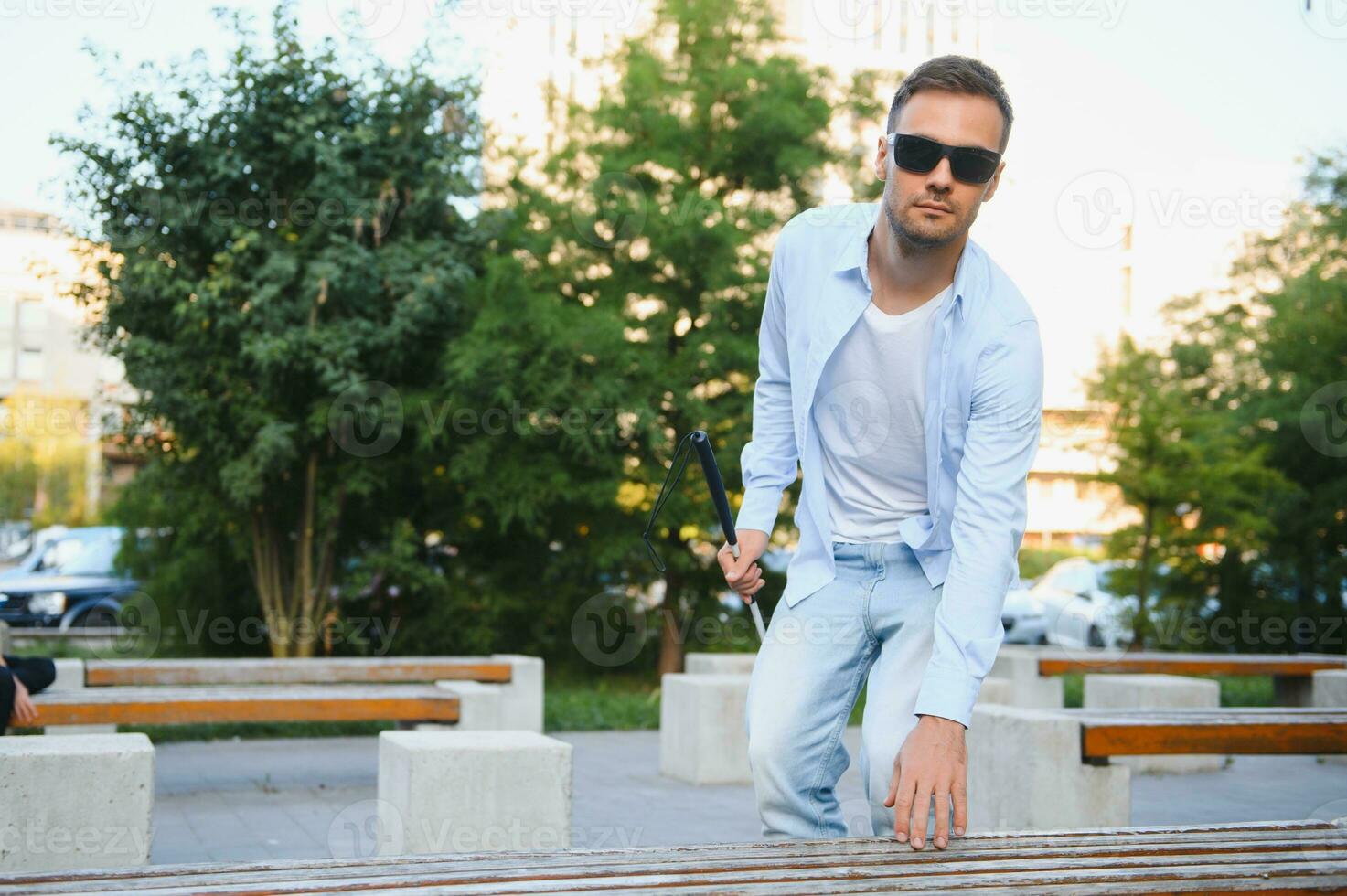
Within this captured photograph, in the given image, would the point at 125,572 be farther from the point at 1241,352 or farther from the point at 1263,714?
the point at 1241,352

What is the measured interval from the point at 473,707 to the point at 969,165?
5.71 meters

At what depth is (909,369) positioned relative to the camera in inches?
117

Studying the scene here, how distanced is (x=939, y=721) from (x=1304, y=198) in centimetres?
1979

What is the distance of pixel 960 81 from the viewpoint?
2826 millimetres

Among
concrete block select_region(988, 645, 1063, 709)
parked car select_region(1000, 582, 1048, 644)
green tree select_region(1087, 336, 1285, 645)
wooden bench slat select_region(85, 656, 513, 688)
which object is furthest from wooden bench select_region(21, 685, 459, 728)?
parked car select_region(1000, 582, 1048, 644)

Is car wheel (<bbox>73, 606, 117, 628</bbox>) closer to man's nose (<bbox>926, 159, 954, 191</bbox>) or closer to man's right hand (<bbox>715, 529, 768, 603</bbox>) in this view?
man's right hand (<bbox>715, 529, 768, 603</bbox>)

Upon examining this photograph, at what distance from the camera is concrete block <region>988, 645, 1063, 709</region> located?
34.8 ft

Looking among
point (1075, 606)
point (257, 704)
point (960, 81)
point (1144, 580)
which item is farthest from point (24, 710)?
point (1075, 606)

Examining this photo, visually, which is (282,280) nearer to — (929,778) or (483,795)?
(483,795)

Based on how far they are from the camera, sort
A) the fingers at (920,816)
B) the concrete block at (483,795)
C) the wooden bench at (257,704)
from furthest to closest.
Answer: the wooden bench at (257,704), the concrete block at (483,795), the fingers at (920,816)

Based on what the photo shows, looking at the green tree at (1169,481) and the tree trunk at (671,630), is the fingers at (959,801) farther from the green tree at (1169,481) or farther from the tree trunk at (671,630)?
the green tree at (1169,481)

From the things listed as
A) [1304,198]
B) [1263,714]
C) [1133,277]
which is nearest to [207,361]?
[1263,714]

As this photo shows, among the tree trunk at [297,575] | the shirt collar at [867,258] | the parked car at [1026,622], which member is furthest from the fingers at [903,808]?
the parked car at [1026,622]

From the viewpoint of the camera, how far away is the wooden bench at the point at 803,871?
225 centimetres
